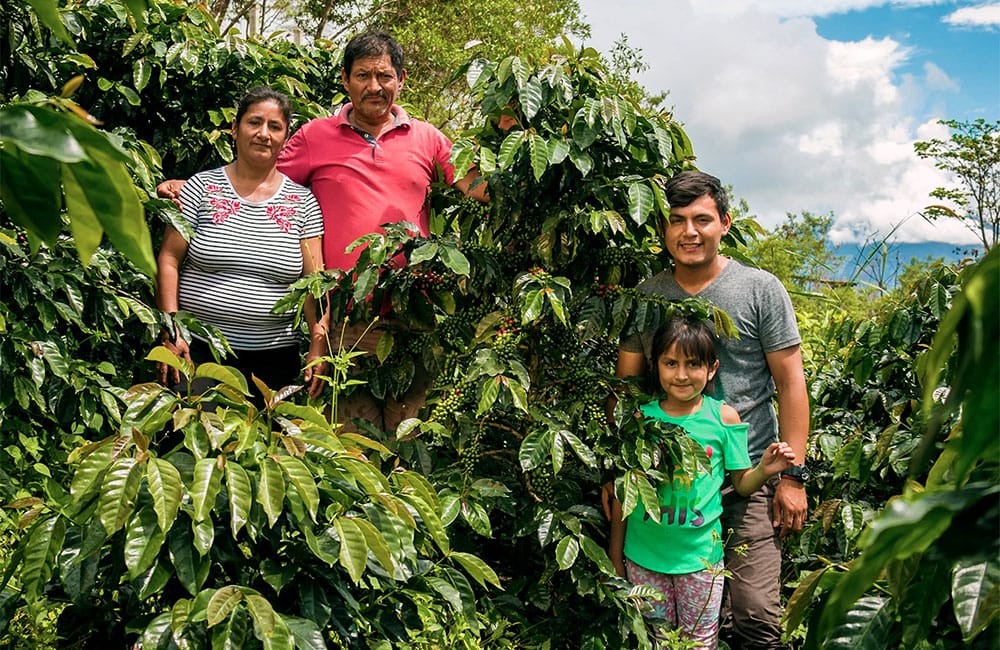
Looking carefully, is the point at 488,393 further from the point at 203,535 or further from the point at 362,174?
the point at 362,174

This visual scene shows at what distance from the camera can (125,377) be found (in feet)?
12.0

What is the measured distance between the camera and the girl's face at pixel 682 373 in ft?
8.23

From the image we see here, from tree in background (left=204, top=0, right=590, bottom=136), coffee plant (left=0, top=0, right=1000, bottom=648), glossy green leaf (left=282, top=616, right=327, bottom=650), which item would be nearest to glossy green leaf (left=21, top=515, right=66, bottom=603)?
coffee plant (left=0, top=0, right=1000, bottom=648)

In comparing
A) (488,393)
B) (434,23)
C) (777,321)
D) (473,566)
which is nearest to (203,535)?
(473,566)

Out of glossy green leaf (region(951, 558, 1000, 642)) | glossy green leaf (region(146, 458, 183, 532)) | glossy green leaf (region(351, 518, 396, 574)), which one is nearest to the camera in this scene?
glossy green leaf (region(951, 558, 1000, 642))

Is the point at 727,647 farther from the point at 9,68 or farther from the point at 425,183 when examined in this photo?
the point at 9,68

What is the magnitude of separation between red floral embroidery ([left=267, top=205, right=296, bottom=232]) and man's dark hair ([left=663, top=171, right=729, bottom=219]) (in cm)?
116

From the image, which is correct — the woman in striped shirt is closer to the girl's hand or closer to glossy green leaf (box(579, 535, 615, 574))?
glossy green leaf (box(579, 535, 615, 574))

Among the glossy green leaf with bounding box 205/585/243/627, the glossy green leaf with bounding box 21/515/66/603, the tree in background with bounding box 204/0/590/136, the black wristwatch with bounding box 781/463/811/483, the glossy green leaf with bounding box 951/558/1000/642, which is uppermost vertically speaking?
the tree in background with bounding box 204/0/590/136

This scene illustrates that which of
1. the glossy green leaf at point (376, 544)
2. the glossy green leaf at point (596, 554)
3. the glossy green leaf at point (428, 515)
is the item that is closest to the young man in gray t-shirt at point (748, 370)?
the glossy green leaf at point (596, 554)

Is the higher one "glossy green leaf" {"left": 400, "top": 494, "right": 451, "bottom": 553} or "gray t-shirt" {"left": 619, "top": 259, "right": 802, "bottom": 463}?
"gray t-shirt" {"left": 619, "top": 259, "right": 802, "bottom": 463}

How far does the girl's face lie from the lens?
2510mm

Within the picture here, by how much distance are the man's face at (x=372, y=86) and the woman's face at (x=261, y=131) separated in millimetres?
258

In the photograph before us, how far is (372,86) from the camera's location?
3006 mm
